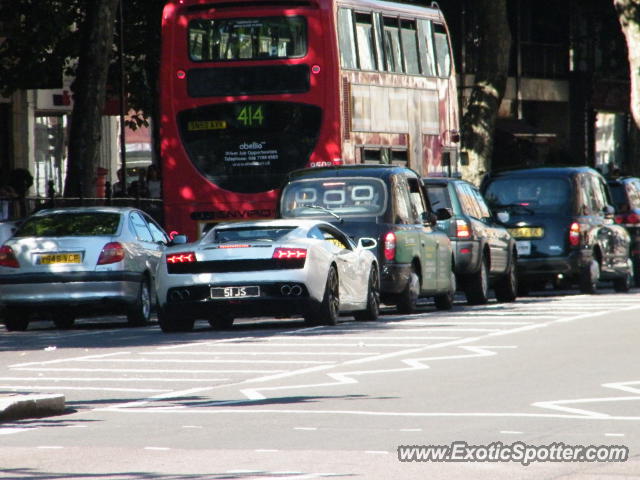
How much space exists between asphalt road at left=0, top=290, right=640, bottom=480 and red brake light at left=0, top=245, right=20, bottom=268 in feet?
3.29

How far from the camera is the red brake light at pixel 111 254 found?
71.9 ft

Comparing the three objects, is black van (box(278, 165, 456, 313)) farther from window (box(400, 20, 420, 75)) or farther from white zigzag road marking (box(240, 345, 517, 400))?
window (box(400, 20, 420, 75))

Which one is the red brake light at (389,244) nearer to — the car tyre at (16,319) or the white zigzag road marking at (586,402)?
the car tyre at (16,319)

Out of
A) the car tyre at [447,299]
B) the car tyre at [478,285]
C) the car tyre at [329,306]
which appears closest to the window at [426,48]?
the car tyre at [478,285]

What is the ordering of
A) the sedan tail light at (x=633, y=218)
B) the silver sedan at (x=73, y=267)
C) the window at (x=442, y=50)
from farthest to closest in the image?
the window at (x=442, y=50), the sedan tail light at (x=633, y=218), the silver sedan at (x=73, y=267)

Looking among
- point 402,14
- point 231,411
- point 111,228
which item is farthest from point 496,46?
point 231,411

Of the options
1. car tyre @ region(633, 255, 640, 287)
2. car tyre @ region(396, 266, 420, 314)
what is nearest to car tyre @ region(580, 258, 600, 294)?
car tyre @ region(633, 255, 640, 287)

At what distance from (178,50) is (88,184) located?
457 cm

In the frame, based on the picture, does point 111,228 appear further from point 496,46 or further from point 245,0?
point 496,46

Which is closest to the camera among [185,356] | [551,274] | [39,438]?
[39,438]

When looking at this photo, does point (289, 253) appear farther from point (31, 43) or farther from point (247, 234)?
point (31, 43)

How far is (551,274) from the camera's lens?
27.4 metres

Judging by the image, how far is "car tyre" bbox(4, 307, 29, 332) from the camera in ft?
72.5

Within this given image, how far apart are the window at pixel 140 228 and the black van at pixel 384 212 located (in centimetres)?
185
